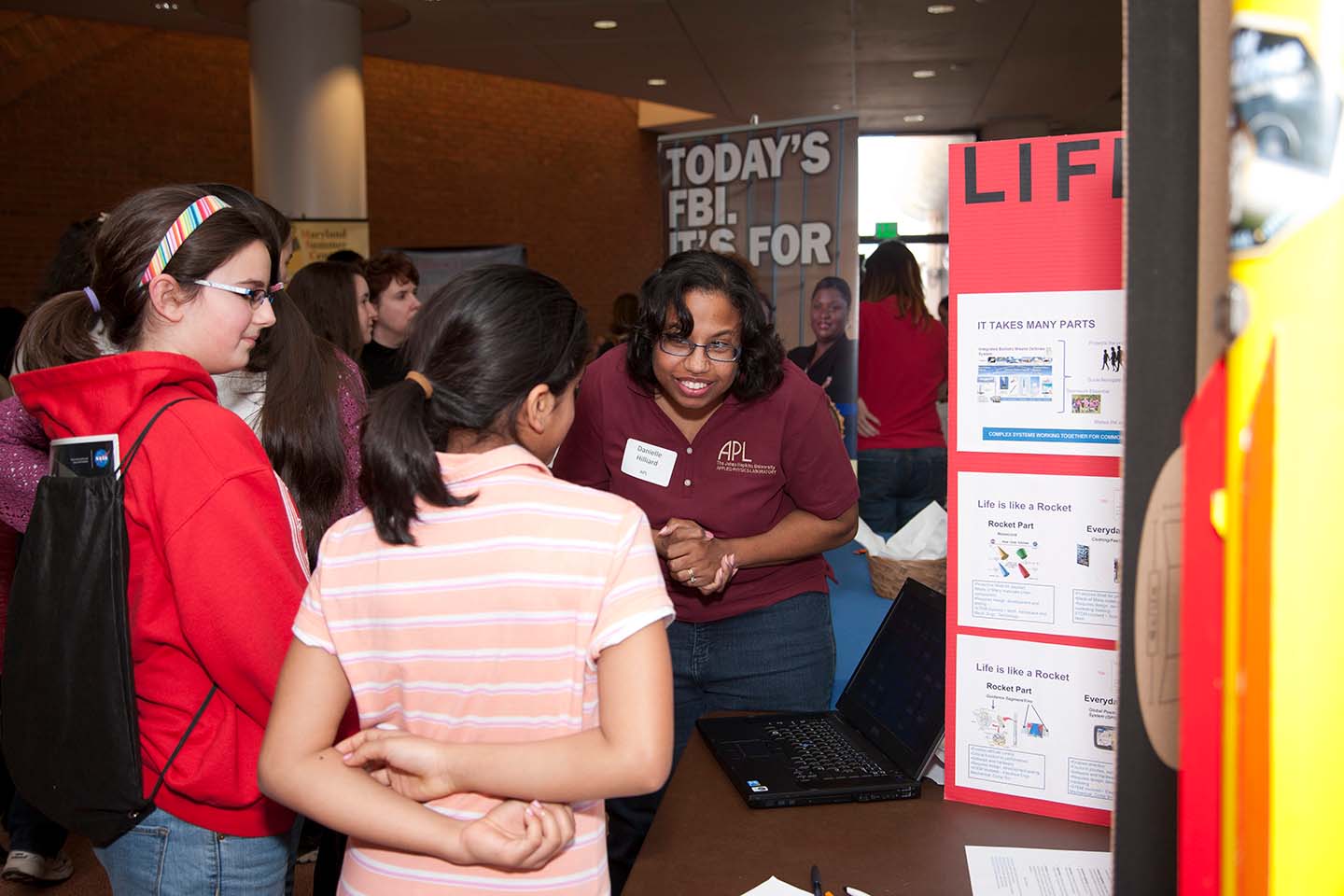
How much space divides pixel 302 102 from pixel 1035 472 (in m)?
5.85

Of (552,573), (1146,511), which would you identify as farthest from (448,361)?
(1146,511)

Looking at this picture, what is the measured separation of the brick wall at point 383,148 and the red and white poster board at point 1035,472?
759cm

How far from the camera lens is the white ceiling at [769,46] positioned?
21.4ft

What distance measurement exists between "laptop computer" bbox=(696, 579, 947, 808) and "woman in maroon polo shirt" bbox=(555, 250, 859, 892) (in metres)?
0.27

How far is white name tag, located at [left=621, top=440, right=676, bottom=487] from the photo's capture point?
2.01 metres

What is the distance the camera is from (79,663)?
1.23m

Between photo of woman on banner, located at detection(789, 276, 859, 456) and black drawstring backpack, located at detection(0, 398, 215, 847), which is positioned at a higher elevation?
photo of woman on banner, located at detection(789, 276, 859, 456)

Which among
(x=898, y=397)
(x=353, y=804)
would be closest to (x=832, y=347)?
(x=898, y=397)

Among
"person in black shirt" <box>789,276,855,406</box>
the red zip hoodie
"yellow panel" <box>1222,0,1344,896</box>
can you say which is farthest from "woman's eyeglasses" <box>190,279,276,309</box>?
"person in black shirt" <box>789,276,855,406</box>

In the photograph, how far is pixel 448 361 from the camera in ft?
3.58

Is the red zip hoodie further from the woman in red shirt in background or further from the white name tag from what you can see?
the woman in red shirt in background

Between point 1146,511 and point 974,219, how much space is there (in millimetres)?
941

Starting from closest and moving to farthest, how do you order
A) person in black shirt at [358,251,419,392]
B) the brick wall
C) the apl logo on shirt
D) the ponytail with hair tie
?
the ponytail with hair tie → the apl logo on shirt → person in black shirt at [358,251,419,392] → the brick wall

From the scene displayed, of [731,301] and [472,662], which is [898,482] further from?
[472,662]
